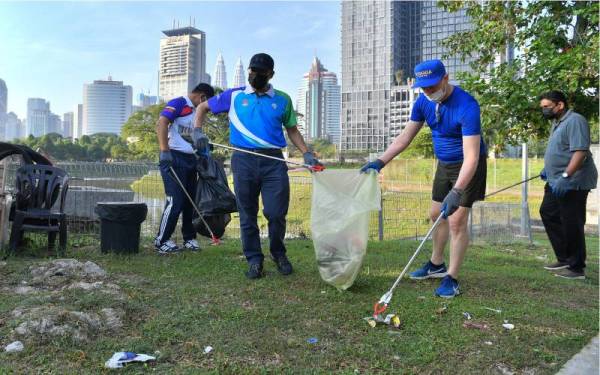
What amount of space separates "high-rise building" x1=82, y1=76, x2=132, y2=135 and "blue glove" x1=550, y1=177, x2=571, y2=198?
14926 cm

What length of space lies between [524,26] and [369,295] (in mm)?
4825

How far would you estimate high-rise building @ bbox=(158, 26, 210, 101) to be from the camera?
88.9 metres

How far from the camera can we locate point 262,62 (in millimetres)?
4039

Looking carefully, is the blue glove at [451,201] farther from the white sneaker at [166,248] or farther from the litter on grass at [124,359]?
the white sneaker at [166,248]

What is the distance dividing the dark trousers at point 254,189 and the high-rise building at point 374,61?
104 metres

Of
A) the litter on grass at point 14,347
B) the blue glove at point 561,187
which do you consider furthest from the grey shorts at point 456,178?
the litter on grass at point 14,347

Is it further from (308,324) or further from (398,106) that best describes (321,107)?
(308,324)

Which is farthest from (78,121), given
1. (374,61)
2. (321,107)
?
(374,61)

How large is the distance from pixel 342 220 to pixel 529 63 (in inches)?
161

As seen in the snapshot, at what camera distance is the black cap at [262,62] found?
13.2 feet

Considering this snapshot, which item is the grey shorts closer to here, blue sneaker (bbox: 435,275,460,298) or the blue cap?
blue sneaker (bbox: 435,275,460,298)

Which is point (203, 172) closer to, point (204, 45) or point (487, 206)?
point (487, 206)

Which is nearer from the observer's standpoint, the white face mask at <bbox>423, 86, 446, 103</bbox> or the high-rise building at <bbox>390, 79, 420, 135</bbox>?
the white face mask at <bbox>423, 86, 446, 103</bbox>

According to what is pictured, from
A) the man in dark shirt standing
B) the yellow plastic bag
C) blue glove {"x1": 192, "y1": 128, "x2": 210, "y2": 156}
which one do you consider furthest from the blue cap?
blue glove {"x1": 192, "y1": 128, "x2": 210, "y2": 156}
